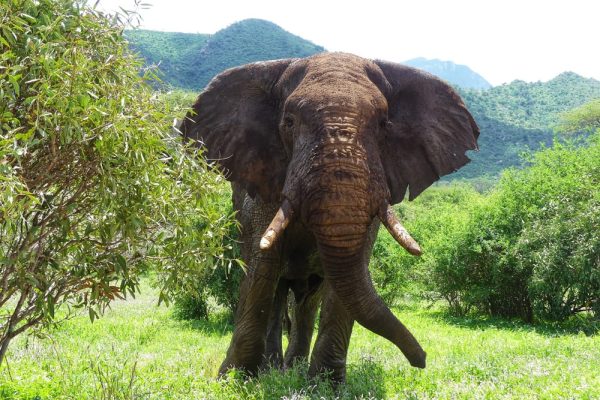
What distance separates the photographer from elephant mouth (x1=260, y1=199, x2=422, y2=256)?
5156 mm

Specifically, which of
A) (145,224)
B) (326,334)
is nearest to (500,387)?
(326,334)

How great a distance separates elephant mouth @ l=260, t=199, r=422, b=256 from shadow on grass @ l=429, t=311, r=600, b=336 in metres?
9.38

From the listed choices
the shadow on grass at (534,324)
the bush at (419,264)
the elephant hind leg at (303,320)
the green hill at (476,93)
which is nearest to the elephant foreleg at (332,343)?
the elephant hind leg at (303,320)

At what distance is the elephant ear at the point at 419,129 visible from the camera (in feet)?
23.4

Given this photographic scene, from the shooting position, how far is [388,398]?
236 inches

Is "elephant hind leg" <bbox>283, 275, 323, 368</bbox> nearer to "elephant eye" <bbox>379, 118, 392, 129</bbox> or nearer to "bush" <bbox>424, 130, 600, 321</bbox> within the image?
"elephant eye" <bbox>379, 118, 392, 129</bbox>

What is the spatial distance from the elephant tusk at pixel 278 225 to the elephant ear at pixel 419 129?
5.24ft

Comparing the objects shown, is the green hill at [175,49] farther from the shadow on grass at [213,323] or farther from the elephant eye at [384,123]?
the elephant eye at [384,123]

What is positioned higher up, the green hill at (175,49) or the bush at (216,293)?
the green hill at (175,49)

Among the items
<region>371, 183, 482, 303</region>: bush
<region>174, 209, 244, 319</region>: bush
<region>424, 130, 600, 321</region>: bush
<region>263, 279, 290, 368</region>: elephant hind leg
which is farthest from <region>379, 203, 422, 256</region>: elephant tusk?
<region>371, 183, 482, 303</region>: bush

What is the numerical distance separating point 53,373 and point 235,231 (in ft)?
28.3

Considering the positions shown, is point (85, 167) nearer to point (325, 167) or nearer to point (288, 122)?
point (325, 167)

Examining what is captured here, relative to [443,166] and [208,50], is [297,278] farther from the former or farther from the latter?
[208,50]

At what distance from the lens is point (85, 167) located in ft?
13.6
